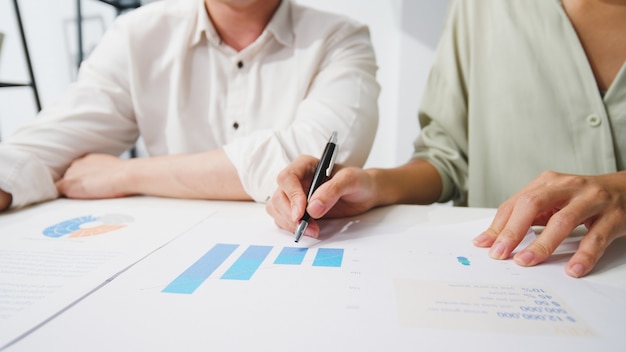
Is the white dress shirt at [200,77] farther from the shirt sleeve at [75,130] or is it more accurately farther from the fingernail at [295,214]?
the fingernail at [295,214]

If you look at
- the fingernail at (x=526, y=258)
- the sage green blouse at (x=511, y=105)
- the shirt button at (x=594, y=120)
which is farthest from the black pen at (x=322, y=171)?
the shirt button at (x=594, y=120)

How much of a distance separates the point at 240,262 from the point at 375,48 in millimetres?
1742

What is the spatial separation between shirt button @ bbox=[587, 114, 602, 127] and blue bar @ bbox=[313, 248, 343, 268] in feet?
1.59

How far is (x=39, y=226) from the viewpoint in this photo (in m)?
0.46

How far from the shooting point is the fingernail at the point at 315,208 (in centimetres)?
41

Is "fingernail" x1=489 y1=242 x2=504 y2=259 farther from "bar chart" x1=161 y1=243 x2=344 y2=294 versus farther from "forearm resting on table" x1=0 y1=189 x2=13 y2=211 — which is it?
"forearm resting on table" x1=0 y1=189 x2=13 y2=211

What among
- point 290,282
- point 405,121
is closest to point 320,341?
point 290,282

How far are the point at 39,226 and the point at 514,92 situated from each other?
0.77 metres

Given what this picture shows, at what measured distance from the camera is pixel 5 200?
1.75 ft

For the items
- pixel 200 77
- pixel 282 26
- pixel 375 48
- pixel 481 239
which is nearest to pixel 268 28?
pixel 282 26

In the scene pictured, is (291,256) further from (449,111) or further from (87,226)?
(449,111)

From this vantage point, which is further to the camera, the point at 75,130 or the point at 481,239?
the point at 75,130

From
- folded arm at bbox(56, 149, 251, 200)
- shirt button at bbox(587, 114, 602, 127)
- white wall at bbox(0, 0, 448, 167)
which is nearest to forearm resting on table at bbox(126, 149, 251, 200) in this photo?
folded arm at bbox(56, 149, 251, 200)

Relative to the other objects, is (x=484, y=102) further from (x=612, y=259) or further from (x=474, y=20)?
(x=612, y=259)
